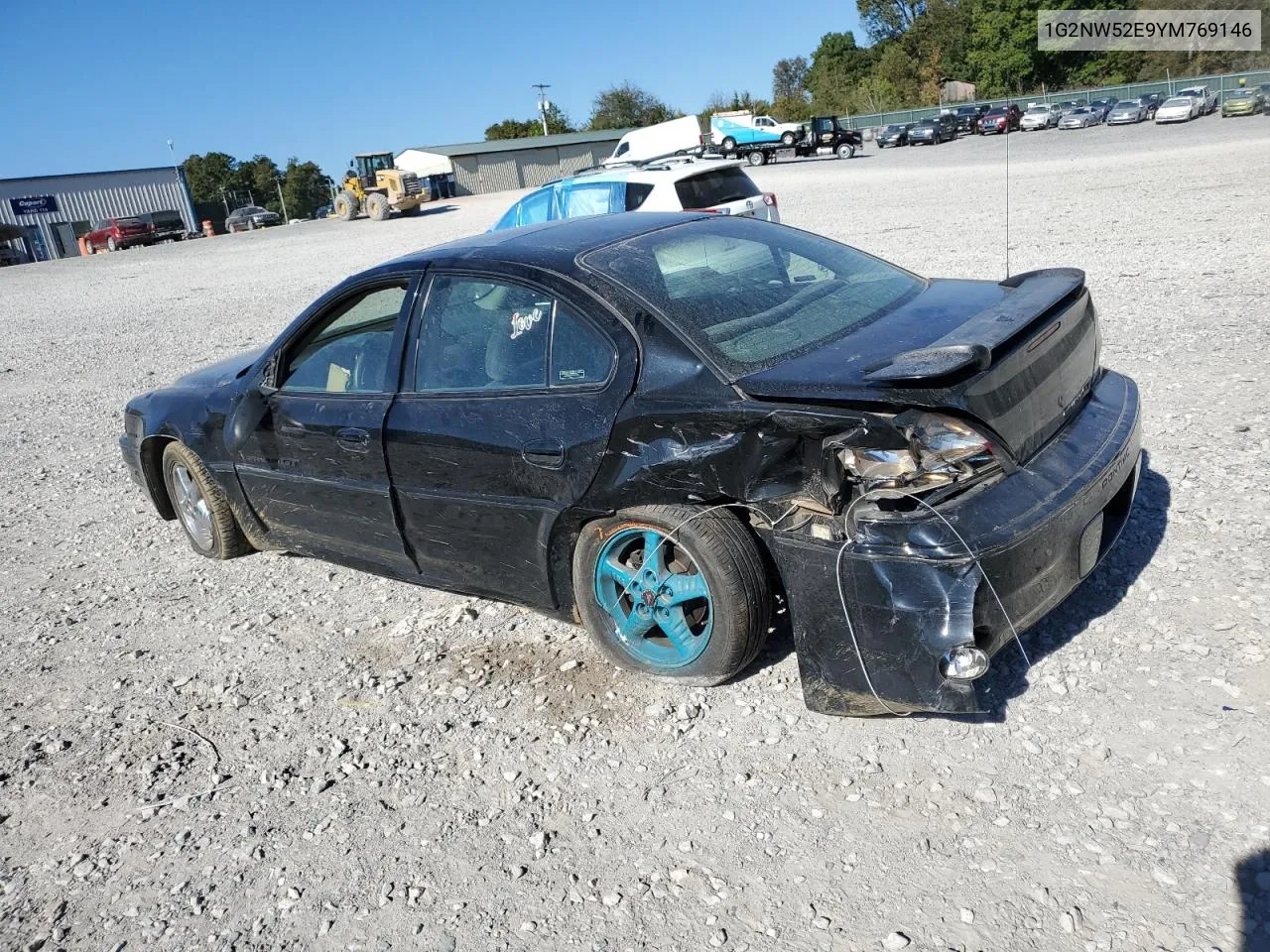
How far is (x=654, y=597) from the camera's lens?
3316 mm

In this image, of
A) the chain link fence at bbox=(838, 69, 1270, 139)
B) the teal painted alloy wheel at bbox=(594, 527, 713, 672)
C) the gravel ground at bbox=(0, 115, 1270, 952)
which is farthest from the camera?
the chain link fence at bbox=(838, 69, 1270, 139)

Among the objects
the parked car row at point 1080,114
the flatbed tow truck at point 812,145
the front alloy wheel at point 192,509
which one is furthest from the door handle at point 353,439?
the flatbed tow truck at point 812,145

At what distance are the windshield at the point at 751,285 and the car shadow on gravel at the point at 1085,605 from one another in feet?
3.99

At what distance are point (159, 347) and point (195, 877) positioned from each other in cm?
1201

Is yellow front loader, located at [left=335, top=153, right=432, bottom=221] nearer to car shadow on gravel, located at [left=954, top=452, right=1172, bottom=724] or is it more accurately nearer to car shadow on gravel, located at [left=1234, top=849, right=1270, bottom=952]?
car shadow on gravel, located at [left=954, top=452, right=1172, bottom=724]

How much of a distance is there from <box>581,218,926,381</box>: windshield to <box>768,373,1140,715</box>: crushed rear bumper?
70 centimetres

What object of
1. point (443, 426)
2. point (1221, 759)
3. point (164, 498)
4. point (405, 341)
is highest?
point (405, 341)

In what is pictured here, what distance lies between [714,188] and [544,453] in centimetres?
1057

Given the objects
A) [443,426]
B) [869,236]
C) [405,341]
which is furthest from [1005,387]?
[869,236]

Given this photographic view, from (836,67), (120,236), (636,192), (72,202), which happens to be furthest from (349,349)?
(836,67)

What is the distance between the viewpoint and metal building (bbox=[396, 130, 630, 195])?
70.5 metres

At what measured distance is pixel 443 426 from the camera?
3.71m

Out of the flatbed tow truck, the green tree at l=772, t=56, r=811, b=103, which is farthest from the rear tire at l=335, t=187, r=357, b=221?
the green tree at l=772, t=56, r=811, b=103

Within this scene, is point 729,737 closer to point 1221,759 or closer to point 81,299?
point 1221,759
